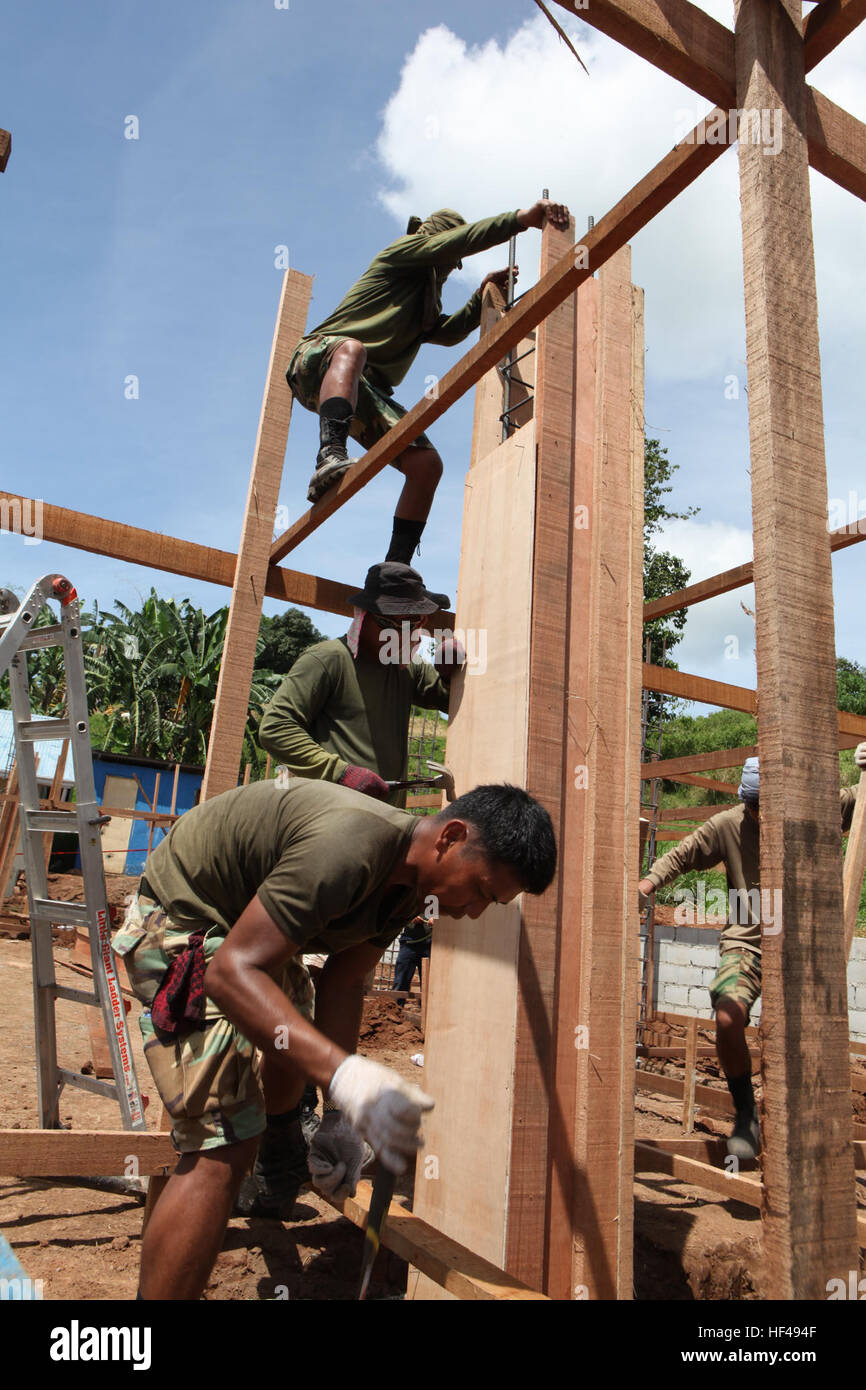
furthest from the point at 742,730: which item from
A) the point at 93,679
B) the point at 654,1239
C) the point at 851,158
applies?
the point at 851,158

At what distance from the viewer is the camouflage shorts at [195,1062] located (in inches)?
75.0

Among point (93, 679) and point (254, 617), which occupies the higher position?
point (93, 679)

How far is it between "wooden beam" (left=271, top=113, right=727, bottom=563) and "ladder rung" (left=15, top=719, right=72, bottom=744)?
1.30 m

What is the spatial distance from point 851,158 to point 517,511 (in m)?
1.28

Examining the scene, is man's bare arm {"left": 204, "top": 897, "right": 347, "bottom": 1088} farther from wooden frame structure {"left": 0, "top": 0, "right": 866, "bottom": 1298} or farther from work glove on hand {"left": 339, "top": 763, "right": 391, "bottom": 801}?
work glove on hand {"left": 339, "top": 763, "right": 391, "bottom": 801}

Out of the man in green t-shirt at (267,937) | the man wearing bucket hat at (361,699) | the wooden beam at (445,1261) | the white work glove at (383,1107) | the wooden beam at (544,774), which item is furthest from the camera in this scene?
the man wearing bucket hat at (361,699)

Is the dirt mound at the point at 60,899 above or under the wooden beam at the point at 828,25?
under

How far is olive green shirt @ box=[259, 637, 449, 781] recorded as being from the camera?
3.03 meters

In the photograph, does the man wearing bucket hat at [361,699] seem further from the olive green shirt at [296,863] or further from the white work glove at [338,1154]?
the white work glove at [338,1154]

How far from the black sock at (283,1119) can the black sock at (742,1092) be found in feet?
6.77

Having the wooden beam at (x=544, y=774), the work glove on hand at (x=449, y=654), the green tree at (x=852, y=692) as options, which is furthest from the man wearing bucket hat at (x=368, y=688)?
the green tree at (x=852, y=692)
